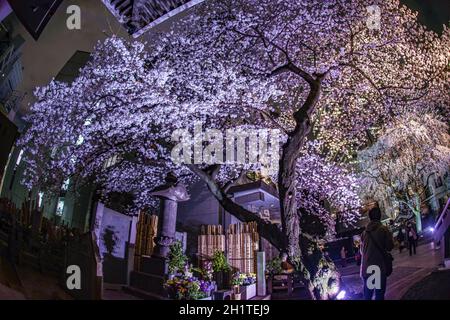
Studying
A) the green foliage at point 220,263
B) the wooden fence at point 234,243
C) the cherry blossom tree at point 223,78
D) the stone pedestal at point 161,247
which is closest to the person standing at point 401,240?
the cherry blossom tree at point 223,78

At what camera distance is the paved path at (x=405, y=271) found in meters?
6.62

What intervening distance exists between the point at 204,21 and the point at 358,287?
24.6 ft

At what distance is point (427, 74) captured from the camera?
28.1 ft

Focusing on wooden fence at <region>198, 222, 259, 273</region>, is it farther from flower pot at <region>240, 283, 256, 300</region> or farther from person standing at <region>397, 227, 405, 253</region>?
person standing at <region>397, 227, 405, 253</region>

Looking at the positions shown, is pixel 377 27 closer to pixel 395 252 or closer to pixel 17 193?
pixel 395 252

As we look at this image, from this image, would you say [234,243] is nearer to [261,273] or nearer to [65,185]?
[261,273]

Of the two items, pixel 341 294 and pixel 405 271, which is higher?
pixel 405 271

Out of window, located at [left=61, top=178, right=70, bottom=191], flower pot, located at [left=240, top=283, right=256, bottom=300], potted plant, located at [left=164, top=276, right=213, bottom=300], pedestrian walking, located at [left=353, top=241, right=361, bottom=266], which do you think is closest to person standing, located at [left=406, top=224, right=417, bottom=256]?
pedestrian walking, located at [left=353, top=241, right=361, bottom=266]

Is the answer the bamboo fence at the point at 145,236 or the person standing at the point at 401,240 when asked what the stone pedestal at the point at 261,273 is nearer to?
the bamboo fence at the point at 145,236

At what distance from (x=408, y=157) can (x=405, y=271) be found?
127 inches

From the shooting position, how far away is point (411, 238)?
7.32 metres

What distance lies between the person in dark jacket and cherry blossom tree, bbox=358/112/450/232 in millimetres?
1806

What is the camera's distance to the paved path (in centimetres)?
662

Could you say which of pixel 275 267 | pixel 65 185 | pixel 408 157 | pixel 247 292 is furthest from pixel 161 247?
pixel 408 157
